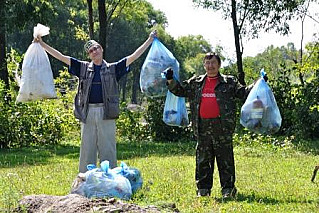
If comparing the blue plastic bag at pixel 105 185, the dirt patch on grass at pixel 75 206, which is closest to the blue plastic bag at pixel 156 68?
the blue plastic bag at pixel 105 185

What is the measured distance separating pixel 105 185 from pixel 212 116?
4.46 feet

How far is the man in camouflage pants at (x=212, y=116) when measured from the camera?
20.5 ft

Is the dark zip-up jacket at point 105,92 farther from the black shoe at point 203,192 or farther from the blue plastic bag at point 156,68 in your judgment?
the black shoe at point 203,192

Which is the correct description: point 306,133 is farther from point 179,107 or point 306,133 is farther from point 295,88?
point 179,107

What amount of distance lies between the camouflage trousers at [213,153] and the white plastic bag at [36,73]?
5.93ft

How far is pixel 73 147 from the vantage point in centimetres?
1330

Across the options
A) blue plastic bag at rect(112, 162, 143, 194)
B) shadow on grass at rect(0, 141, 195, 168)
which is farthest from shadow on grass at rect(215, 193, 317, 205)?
shadow on grass at rect(0, 141, 195, 168)

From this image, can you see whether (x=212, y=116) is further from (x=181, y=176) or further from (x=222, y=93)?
(x=181, y=176)

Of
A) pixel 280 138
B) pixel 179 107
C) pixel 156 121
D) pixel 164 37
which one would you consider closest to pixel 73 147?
pixel 156 121

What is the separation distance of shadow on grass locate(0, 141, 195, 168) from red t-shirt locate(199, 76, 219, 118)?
4.61 meters

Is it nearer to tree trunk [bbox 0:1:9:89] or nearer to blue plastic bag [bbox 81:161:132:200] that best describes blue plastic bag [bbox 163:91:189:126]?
blue plastic bag [bbox 81:161:132:200]

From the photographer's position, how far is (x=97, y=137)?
658cm

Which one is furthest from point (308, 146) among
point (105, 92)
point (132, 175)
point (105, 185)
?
point (105, 185)

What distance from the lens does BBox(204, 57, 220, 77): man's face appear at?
6273mm
